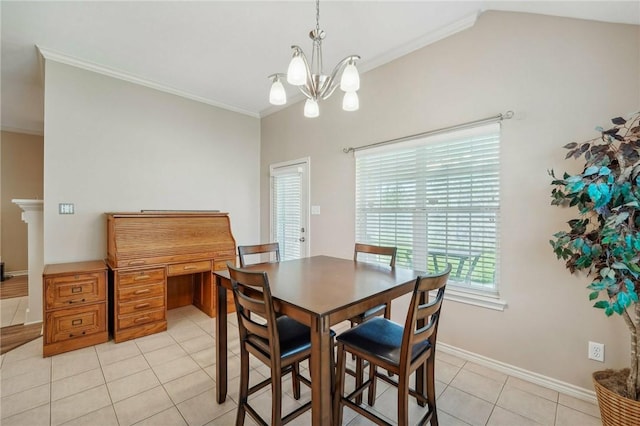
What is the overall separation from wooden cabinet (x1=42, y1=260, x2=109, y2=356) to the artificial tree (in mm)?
3758

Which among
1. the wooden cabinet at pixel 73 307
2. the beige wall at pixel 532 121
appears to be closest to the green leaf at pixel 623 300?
the beige wall at pixel 532 121

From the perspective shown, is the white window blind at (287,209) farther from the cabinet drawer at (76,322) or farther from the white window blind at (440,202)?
the cabinet drawer at (76,322)

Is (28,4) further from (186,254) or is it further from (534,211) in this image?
(534,211)

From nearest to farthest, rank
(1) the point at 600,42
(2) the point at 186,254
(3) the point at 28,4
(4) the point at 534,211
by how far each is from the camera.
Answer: (1) the point at 600,42 → (4) the point at 534,211 → (3) the point at 28,4 → (2) the point at 186,254

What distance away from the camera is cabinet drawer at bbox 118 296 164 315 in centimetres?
271

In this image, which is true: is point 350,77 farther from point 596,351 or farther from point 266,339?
point 596,351

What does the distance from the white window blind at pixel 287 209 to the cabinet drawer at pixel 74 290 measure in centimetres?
218

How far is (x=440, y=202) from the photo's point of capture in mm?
2482

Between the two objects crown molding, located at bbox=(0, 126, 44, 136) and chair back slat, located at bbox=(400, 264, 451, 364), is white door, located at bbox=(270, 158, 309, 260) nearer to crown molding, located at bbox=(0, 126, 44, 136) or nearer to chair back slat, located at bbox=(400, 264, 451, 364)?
chair back slat, located at bbox=(400, 264, 451, 364)

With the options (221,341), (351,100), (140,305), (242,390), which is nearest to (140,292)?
(140,305)

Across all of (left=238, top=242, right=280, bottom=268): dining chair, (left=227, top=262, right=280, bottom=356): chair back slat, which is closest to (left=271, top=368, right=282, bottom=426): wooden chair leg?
(left=227, top=262, right=280, bottom=356): chair back slat

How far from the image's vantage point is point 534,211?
1998mm

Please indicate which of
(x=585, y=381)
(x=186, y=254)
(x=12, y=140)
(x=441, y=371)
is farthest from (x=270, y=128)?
(x=12, y=140)

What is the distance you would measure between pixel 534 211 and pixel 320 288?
66.7 inches
